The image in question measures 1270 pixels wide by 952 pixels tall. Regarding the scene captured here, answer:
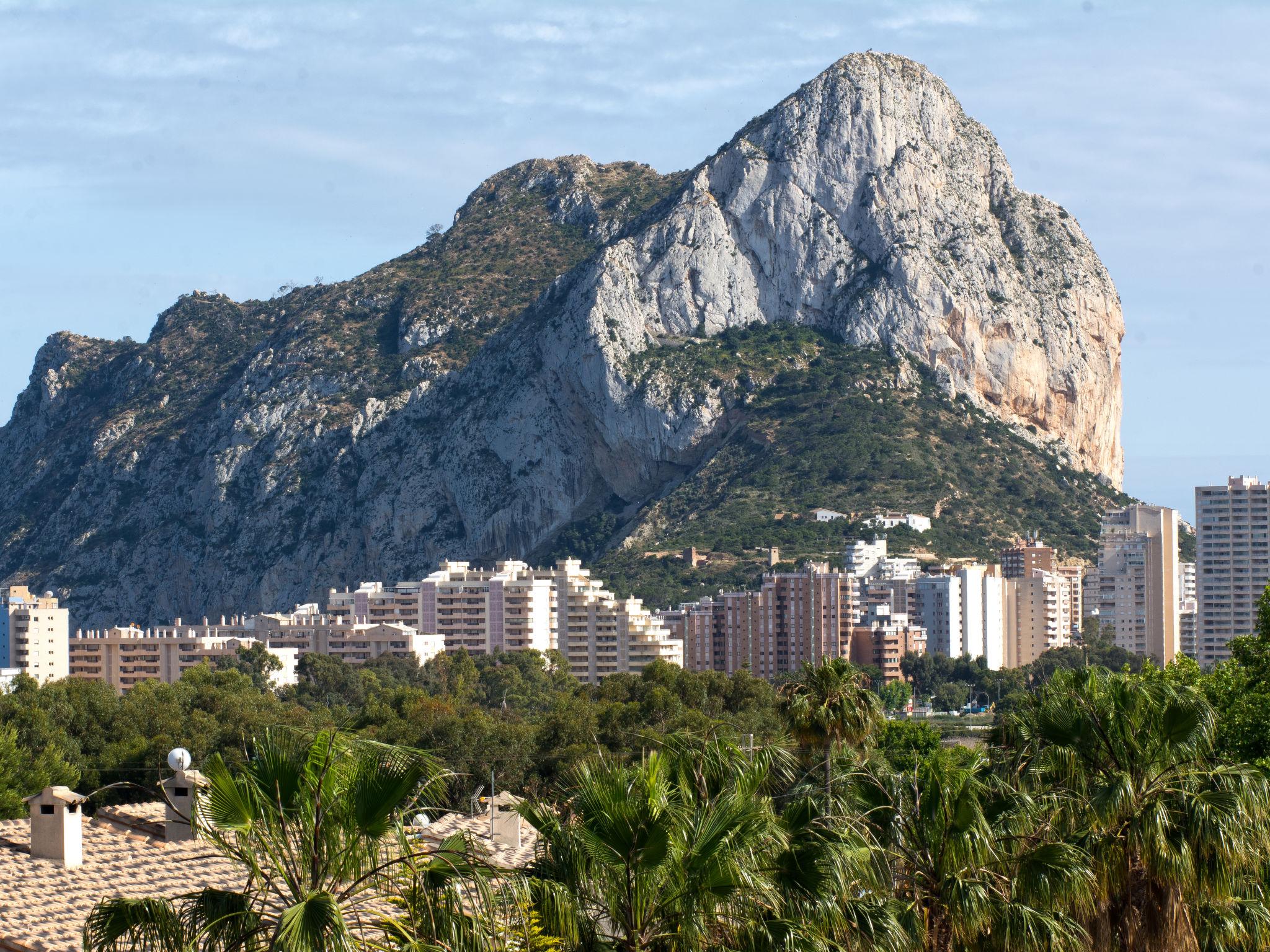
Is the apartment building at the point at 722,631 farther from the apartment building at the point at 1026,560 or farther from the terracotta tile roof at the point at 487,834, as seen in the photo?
the terracotta tile roof at the point at 487,834

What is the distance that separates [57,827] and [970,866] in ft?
43.7

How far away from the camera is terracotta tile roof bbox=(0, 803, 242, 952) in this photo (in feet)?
75.7

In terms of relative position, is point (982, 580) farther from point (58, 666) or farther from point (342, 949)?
point (342, 949)

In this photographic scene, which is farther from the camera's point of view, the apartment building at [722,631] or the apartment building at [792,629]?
the apartment building at [722,631]

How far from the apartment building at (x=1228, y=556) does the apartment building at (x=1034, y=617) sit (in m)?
11.7

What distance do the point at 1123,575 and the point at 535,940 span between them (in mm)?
168829

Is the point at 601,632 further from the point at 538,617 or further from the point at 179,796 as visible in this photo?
the point at 179,796

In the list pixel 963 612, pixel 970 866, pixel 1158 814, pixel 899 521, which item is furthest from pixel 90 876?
pixel 899 521

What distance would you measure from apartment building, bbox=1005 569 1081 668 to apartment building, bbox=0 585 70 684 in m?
80.3

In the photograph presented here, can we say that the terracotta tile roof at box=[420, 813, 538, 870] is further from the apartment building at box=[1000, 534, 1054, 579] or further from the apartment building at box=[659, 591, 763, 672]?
the apartment building at box=[1000, 534, 1054, 579]

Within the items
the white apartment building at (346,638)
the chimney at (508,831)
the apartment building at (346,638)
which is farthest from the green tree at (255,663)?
the chimney at (508,831)

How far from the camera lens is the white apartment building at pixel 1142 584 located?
174 metres

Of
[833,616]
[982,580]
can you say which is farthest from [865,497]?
[833,616]

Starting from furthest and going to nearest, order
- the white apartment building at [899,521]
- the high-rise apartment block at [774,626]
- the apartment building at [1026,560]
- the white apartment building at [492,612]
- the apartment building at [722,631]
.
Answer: the white apartment building at [899,521] < the apartment building at [1026,560] < the apartment building at [722,631] < the white apartment building at [492,612] < the high-rise apartment block at [774,626]
